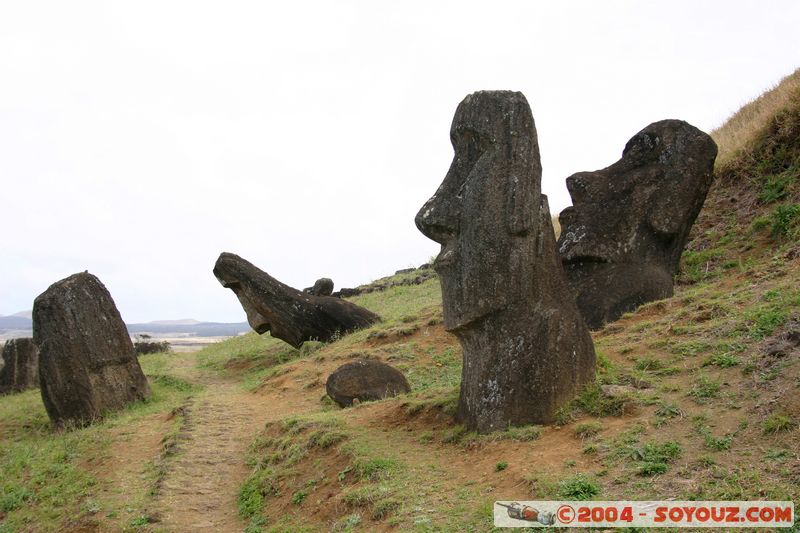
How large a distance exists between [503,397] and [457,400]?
4.17ft

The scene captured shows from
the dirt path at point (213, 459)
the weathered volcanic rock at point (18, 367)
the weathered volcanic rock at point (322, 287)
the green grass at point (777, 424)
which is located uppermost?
the weathered volcanic rock at point (322, 287)

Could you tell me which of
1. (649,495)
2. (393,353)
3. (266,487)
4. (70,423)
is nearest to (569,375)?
(649,495)

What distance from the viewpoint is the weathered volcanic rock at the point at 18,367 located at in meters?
22.3

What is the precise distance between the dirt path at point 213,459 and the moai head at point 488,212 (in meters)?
3.65

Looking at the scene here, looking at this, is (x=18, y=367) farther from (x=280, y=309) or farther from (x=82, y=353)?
(x=82, y=353)

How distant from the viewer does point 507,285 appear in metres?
8.86

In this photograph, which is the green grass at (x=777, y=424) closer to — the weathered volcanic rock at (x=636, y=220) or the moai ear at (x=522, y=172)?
the moai ear at (x=522, y=172)

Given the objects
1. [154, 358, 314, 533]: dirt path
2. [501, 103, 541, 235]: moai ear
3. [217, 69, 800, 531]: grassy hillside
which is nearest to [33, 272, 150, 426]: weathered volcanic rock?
[154, 358, 314, 533]: dirt path

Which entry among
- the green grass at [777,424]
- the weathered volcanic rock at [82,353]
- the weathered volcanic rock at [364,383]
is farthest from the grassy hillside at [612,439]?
the weathered volcanic rock at [82,353]

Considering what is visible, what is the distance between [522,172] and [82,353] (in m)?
10.5

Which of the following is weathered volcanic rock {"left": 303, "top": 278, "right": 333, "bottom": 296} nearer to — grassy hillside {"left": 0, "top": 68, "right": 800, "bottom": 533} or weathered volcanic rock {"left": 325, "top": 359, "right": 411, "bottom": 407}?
grassy hillside {"left": 0, "top": 68, "right": 800, "bottom": 533}

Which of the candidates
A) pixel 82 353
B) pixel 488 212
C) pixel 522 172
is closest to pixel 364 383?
pixel 488 212

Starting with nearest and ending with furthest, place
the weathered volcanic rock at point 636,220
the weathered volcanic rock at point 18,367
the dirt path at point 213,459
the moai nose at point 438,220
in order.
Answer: the moai nose at point 438,220 < the dirt path at point 213,459 < the weathered volcanic rock at point 636,220 < the weathered volcanic rock at point 18,367

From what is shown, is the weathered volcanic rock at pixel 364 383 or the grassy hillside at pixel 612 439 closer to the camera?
the grassy hillside at pixel 612 439
